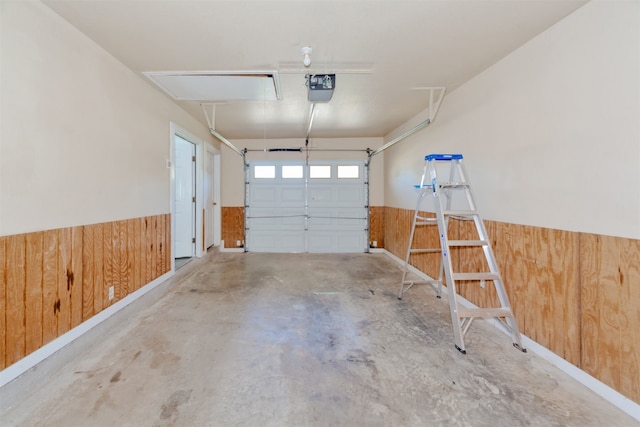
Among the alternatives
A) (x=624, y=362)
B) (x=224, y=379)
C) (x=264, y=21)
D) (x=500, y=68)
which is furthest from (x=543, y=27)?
(x=224, y=379)

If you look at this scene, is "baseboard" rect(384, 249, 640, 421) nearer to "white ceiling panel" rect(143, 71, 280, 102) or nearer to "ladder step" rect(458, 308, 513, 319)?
"ladder step" rect(458, 308, 513, 319)

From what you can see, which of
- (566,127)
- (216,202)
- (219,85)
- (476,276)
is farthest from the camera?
(216,202)

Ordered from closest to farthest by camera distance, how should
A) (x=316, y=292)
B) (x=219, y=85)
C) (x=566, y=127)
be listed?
(x=566, y=127) < (x=219, y=85) < (x=316, y=292)

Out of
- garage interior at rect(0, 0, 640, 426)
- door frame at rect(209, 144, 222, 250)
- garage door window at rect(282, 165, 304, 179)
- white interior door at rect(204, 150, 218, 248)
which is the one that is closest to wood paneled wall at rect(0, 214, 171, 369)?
garage interior at rect(0, 0, 640, 426)

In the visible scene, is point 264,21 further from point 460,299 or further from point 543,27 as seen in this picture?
point 460,299

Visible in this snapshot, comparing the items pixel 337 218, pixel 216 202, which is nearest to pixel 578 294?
pixel 337 218

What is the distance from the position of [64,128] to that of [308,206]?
4186 millimetres

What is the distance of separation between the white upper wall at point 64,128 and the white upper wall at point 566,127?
3.45 m

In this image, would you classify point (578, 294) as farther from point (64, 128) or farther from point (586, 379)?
point (64, 128)

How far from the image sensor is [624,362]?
154 centimetres

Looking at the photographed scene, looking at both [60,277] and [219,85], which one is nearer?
[60,277]

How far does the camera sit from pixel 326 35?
6.71 ft

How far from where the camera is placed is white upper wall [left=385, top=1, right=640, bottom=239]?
153cm

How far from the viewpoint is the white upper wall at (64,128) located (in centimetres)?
160
